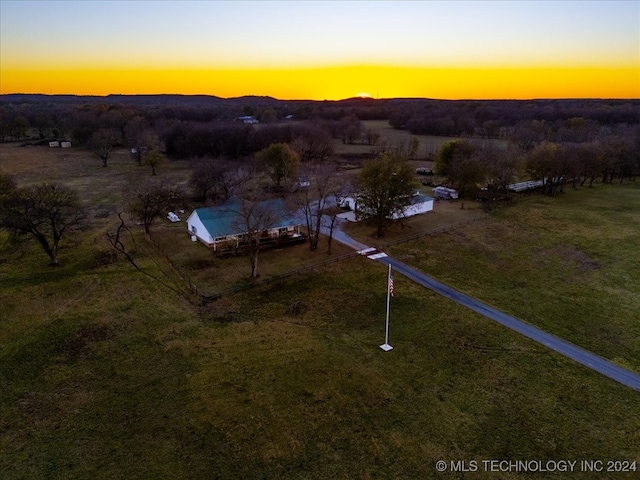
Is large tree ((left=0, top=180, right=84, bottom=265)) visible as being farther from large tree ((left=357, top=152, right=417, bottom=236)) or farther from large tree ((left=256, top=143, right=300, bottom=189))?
large tree ((left=256, top=143, right=300, bottom=189))

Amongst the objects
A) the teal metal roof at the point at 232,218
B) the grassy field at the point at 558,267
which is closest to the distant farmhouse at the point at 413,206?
the grassy field at the point at 558,267

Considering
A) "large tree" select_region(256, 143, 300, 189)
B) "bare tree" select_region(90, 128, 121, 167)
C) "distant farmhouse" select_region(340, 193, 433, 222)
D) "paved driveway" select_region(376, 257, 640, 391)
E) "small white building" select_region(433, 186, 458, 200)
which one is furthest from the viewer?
"bare tree" select_region(90, 128, 121, 167)

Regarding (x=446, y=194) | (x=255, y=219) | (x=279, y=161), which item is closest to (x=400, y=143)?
(x=446, y=194)

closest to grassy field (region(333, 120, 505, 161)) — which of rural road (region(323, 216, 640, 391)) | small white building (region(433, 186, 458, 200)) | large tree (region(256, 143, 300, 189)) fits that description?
small white building (region(433, 186, 458, 200))

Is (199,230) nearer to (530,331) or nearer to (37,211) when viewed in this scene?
(37,211)

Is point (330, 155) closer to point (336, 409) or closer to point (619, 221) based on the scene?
point (619, 221)

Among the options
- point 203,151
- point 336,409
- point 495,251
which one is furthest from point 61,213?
point 203,151
